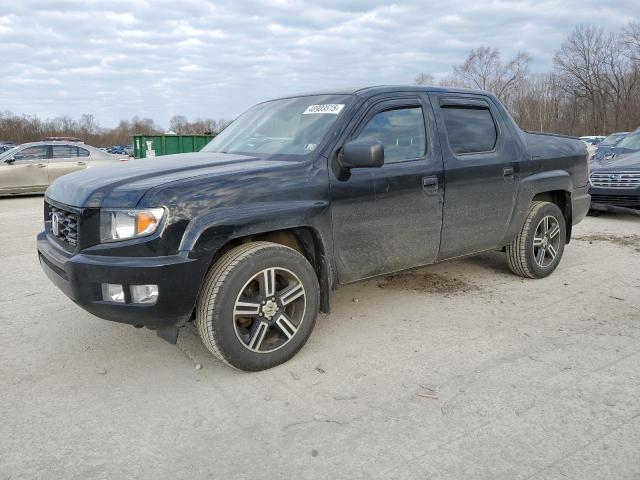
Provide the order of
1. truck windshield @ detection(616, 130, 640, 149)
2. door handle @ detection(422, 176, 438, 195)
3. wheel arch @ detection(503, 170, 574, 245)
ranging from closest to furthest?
door handle @ detection(422, 176, 438, 195) → wheel arch @ detection(503, 170, 574, 245) → truck windshield @ detection(616, 130, 640, 149)

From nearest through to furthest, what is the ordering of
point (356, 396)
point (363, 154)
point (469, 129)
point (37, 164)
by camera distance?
point (356, 396) → point (363, 154) → point (469, 129) → point (37, 164)

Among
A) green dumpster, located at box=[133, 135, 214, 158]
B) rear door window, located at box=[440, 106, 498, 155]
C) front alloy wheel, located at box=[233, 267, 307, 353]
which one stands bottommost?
front alloy wheel, located at box=[233, 267, 307, 353]

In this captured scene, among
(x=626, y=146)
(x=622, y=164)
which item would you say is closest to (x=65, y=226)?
(x=622, y=164)

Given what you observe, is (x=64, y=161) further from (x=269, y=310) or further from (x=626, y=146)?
(x=626, y=146)

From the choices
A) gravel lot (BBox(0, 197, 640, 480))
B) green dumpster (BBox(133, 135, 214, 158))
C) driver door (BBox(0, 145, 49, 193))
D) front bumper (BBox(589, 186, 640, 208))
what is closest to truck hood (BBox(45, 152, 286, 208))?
gravel lot (BBox(0, 197, 640, 480))

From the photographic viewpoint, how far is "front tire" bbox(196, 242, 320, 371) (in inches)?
123

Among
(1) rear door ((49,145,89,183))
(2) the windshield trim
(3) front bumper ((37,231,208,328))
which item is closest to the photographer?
(3) front bumper ((37,231,208,328))

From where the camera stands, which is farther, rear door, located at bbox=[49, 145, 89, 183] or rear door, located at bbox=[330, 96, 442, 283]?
rear door, located at bbox=[49, 145, 89, 183]

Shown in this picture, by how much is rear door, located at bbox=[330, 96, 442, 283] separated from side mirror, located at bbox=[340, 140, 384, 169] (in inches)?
6.7

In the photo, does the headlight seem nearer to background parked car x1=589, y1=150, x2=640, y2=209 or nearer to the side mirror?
the side mirror

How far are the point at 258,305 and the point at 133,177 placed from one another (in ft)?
3.62

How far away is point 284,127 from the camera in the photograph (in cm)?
409

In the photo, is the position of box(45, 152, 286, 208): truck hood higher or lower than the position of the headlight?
higher

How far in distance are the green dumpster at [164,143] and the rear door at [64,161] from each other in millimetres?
4933
